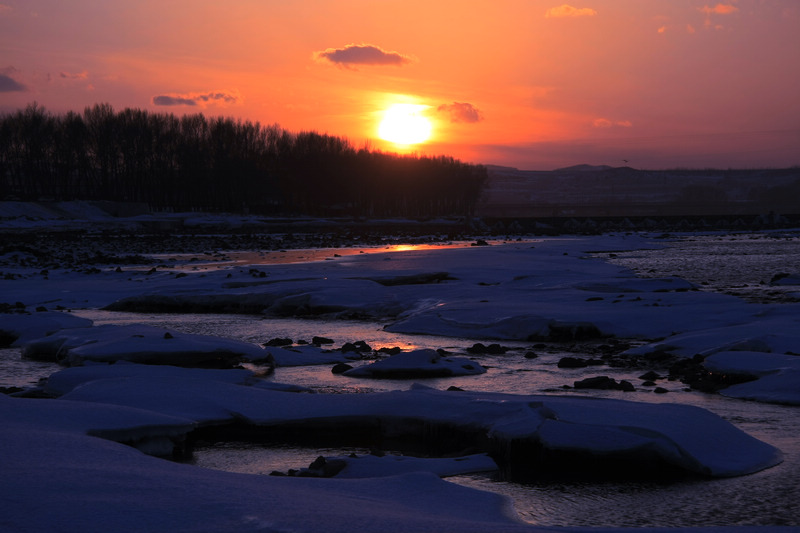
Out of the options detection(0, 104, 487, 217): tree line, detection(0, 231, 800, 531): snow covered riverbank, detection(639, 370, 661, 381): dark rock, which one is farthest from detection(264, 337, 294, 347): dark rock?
detection(0, 104, 487, 217): tree line

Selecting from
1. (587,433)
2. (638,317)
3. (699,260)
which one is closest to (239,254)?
(699,260)

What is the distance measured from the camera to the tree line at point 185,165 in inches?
3029

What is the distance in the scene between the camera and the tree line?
76938 mm

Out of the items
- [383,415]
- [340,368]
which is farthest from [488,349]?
[383,415]

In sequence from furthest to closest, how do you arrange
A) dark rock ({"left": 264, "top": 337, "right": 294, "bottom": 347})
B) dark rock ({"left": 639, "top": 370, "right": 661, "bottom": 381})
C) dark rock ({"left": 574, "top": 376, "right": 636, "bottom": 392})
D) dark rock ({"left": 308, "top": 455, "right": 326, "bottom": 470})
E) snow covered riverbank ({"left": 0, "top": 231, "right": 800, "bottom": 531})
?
1. dark rock ({"left": 264, "top": 337, "right": 294, "bottom": 347})
2. dark rock ({"left": 639, "top": 370, "right": 661, "bottom": 381})
3. dark rock ({"left": 574, "top": 376, "right": 636, "bottom": 392})
4. dark rock ({"left": 308, "top": 455, "right": 326, "bottom": 470})
5. snow covered riverbank ({"left": 0, "top": 231, "right": 800, "bottom": 531})

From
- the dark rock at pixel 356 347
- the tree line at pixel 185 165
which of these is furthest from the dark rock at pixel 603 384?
the tree line at pixel 185 165

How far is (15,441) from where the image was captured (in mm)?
5410

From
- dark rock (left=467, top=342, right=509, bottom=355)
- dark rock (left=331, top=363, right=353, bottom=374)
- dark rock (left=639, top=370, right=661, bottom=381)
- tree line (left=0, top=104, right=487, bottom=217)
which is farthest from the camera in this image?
tree line (left=0, top=104, right=487, bottom=217)

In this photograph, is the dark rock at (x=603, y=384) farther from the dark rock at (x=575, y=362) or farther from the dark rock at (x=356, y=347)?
the dark rock at (x=356, y=347)

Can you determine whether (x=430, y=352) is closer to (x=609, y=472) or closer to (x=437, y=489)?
(x=609, y=472)

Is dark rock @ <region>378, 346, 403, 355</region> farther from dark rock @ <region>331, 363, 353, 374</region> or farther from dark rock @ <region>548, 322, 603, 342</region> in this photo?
dark rock @ <region>548, 322, 603, 342</region>

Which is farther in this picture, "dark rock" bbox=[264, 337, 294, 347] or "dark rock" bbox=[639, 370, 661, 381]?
"dark rock" bbox=[264, 337, 294, 347]

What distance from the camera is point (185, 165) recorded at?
82188 mm

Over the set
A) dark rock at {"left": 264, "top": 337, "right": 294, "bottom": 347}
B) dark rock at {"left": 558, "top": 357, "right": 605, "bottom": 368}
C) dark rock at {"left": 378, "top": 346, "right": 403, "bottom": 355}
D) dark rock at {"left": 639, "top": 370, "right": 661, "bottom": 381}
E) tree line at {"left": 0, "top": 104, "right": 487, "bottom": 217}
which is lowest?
dark rock at {"left": 264, "top": 337, "right": 294, "bottom": 347}
